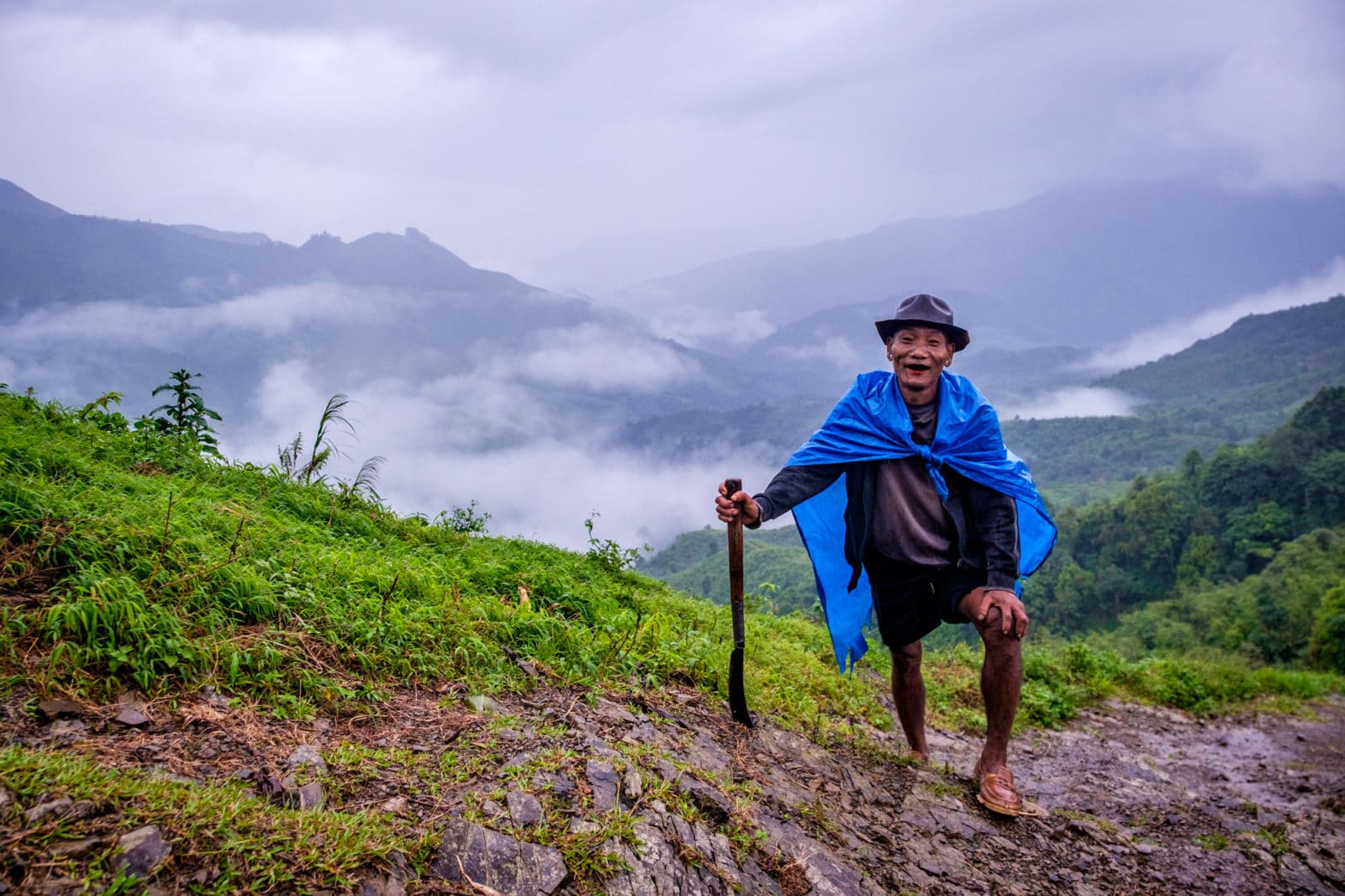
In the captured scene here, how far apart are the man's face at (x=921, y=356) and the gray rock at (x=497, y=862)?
2958 mm

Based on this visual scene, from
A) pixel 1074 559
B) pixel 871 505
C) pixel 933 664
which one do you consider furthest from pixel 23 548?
pixel 1074 559

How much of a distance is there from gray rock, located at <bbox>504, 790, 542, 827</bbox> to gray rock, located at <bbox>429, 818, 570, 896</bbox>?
9cm

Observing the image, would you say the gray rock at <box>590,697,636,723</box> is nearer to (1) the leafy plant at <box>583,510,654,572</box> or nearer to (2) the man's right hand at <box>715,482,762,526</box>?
(2) the man's right hand at <box>715,482,762,526</box>

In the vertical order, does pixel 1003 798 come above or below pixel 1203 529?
above

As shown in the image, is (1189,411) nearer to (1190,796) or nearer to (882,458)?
(1190,796)

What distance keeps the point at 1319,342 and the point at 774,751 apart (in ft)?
747

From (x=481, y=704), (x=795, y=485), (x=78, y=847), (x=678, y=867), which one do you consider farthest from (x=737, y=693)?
(x=78, y=847)

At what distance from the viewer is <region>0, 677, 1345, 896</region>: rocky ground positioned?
7.32 feet

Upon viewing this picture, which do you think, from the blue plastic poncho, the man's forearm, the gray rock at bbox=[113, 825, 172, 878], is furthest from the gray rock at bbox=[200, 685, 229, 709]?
the blue plastic poncho

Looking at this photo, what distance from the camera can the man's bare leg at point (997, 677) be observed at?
12.4ft

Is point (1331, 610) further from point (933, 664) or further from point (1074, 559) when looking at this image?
point (1074, 559)

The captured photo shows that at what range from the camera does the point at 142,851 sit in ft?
6.10

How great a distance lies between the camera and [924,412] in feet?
13.6

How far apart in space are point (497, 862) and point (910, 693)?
2.91m
